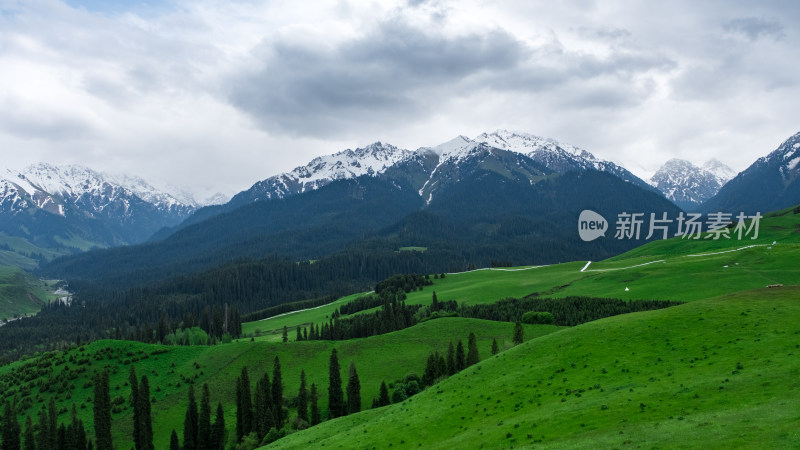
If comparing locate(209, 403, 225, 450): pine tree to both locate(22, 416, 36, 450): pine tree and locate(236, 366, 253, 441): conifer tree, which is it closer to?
locate(236, 366, 253, 441): conifer tree

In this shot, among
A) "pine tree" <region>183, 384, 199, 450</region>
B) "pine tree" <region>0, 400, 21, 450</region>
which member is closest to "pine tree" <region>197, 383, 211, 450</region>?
"pine tree" <region>183, 384, 199, 450</region>

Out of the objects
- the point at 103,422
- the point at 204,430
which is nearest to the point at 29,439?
the point at 103,422

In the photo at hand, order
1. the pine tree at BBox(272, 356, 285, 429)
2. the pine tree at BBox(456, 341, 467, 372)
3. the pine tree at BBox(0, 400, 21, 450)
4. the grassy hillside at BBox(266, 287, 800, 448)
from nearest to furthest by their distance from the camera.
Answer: the grassy hillside at BBox(266, 287, 800, 448)
the pine tree at BBox(0, 400, 21, 450)
the pine tree at BBox(272, 356, 285, 429)
the pine tree at BBox(456, 341, 467, 372)

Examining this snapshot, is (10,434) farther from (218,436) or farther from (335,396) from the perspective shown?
(335,396)

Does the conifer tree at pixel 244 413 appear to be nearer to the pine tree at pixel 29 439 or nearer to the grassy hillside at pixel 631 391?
the grassy hillside at pixel 631 391

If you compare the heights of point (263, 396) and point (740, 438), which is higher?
point (740, 438)

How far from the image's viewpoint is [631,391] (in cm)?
4997

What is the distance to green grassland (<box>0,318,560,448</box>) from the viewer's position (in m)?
122

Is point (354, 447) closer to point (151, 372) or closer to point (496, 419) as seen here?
point (496, 419)

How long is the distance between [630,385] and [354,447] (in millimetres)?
29250

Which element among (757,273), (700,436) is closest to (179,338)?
(700,436)

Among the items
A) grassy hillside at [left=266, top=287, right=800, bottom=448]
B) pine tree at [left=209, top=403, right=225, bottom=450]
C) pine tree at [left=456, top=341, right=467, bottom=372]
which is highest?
grassy hillside at [left=266, top=287, right=800, bottom=448]

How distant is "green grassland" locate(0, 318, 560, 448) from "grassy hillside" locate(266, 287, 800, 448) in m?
46.9

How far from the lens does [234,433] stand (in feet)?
348
